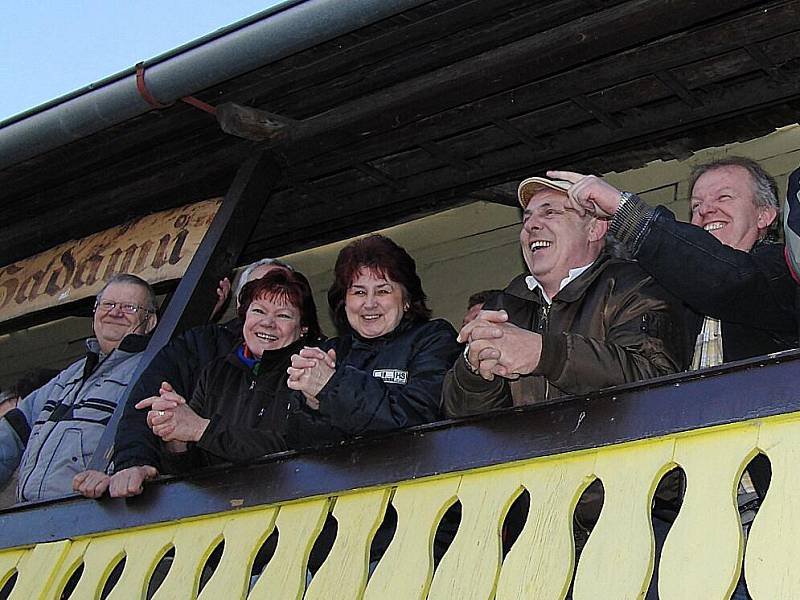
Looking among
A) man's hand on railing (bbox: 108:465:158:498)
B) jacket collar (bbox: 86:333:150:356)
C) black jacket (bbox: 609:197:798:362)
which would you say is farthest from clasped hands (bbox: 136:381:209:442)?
black jacket (bbox: 609:197:798:362)

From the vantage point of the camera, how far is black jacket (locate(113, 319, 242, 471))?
4066 mm

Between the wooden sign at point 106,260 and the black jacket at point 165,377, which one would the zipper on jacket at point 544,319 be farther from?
the wooden sign at point 106,260

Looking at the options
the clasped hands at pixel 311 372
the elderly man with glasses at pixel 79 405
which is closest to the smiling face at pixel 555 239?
the clasped hands at pixel 311 372

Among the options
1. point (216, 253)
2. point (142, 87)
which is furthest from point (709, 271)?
point (142, 87)

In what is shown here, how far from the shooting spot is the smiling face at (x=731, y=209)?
3484 millimetres

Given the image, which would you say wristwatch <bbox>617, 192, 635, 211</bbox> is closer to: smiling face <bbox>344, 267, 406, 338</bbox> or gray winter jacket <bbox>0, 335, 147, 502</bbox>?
smiling face <bbox>344, 267, 406, 338</bbox>

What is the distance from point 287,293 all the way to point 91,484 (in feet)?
2.95

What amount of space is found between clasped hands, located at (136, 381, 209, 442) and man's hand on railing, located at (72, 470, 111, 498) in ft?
0.82

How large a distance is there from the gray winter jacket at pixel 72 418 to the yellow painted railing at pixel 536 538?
723mm

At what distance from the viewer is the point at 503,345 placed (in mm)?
2949

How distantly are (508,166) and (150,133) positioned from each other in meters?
1.45

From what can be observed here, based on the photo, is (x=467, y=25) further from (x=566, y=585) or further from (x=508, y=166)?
(x=566, y=585)

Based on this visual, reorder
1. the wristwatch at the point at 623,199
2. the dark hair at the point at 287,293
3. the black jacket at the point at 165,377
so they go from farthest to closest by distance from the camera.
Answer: the dark hair at the point at 287,293 → the black jacket at the point at 165,377 → the wristwatch at the point at 623,199

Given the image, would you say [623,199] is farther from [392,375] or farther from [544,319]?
→ [392,375]
